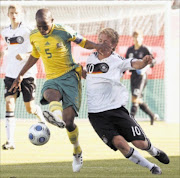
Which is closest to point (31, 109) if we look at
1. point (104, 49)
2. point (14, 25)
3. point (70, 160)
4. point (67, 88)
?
point (14, 25)

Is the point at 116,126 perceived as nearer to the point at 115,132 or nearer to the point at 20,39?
the point at 115,132

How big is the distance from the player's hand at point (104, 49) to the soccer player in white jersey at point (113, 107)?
0.03 metres

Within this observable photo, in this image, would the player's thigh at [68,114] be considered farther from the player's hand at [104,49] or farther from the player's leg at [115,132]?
the player's hand at [104,49]

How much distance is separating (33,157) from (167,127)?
681cm

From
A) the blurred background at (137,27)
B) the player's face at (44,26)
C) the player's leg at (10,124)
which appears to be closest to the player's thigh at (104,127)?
the player's face at (44,26)

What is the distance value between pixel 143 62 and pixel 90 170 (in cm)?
159

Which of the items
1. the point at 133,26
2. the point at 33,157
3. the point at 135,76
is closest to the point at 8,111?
the point at 33,157

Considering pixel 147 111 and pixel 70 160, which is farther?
pixel 147 111

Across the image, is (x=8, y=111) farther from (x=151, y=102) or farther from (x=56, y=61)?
(x=151, y=102)

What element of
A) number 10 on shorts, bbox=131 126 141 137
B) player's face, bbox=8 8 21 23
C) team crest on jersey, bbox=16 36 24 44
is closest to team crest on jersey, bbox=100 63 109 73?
number 10 on shorts, bbox=131 126 141 137

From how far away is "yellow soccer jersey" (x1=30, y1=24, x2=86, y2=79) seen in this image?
24.0 ft

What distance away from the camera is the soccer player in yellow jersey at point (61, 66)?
7105 millimetres

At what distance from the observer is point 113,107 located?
22.6 ft

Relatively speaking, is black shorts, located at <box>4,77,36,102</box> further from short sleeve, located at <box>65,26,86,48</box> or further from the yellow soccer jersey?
short sleeve, located at <box>65,26,86,48</box>
